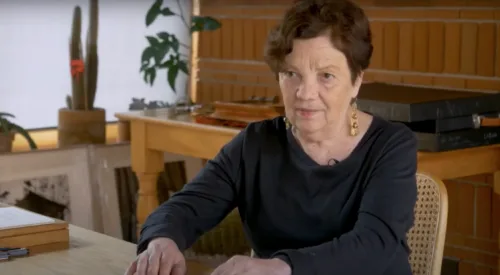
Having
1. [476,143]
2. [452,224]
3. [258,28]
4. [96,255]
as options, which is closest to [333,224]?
[96,255]

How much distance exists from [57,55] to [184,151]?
3.02 ft

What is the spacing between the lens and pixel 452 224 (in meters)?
3.34

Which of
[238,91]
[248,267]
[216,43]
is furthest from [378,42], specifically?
[248,267]

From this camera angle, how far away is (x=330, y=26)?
1.82m

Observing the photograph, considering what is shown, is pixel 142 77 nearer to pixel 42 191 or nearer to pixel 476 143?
pixel 42 191

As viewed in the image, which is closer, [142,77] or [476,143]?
[476,143]

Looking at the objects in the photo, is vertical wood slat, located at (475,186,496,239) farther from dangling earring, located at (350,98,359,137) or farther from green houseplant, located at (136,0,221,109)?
dangling earring, located at (350,98,359,137)

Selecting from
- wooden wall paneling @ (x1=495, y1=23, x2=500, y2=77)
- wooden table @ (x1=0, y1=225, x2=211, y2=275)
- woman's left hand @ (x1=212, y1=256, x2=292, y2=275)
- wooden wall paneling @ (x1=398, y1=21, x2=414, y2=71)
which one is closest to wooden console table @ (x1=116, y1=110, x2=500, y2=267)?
wooden wall paneling @ (x1=495, y1=23, x2=500, y2=77)

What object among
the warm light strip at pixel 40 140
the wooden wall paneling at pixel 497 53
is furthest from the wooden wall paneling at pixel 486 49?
the warm light strip at pixel 40 140

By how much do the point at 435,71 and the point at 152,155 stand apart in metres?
1.04

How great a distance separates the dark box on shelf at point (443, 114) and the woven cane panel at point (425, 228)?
63 centimetres

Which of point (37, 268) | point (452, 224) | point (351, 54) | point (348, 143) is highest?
point (351, 54)

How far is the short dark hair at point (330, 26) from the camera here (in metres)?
1.82

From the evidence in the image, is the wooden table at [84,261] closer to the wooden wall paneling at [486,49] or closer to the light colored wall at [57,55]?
the wooden wall paneling at [486,49]
